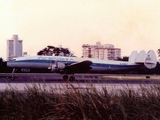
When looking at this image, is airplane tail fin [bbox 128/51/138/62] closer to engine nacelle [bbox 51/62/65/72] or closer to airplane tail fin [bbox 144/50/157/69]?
airplane tail fin [bbox 144/50/157/69]

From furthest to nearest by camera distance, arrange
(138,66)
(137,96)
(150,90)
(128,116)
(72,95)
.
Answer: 1. (138,66)
2. (150,90)
3. (137,96)
4. (72,95)
5. (128,116)

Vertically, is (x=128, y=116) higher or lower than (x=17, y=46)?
lower

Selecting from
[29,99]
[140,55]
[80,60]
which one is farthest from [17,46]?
[29,99]

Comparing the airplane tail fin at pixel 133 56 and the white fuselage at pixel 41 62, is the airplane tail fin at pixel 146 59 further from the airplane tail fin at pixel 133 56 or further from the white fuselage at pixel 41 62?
the white fuselage at pixel 41 62

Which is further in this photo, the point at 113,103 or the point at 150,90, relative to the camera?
the point at 150,90

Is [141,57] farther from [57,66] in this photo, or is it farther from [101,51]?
[101,51]

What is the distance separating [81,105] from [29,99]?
2.82 metres

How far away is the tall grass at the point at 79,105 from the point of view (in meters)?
9.00

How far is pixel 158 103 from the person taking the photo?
1027 cm

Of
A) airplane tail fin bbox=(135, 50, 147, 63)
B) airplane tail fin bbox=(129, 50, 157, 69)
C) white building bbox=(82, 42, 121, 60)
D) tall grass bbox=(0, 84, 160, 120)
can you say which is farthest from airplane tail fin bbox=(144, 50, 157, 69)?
white building bbox=(82, 42, 121, 60)

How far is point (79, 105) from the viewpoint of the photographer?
928 cm

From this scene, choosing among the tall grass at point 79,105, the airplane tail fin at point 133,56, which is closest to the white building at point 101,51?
the airplane tail fin at point 133,56

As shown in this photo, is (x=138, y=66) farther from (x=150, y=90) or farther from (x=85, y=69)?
(x=150, y=90)

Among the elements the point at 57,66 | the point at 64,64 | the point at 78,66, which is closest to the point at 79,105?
the point at 57,66
